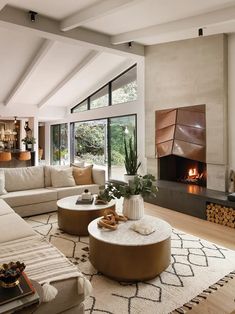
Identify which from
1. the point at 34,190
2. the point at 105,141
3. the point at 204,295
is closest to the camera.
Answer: the point at 204,295

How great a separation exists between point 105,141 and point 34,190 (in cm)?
333

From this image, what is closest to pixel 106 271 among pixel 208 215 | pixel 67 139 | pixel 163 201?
pixel 208 215

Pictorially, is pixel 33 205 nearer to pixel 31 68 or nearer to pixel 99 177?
pixel 99 177

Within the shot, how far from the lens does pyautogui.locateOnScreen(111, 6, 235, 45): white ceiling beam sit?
3.68 meters

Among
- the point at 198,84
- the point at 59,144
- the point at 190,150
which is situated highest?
the point at 198,84

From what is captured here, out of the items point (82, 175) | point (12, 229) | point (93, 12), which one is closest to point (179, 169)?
point (82, 175)

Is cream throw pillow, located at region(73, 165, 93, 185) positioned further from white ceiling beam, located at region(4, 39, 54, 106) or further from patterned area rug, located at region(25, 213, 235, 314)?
white ceiling beam, located at region(4, 39, 54, 106)

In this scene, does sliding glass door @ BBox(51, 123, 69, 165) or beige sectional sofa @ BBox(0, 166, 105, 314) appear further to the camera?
sliding glass door @ BBox(51, 123, 69, 165)

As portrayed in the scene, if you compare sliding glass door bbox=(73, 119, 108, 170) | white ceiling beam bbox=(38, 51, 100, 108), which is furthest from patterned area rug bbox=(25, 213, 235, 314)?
sliding glass door bbox=(73, 119, 108, 170)

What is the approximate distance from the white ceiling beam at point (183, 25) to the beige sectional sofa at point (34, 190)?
8.92ft

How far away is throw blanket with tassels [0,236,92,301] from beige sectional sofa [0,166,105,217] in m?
2.03

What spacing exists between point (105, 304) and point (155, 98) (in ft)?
15.2

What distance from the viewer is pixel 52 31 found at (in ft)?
14.5

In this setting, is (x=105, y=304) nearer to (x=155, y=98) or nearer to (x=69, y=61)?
(x=155, y=98)
